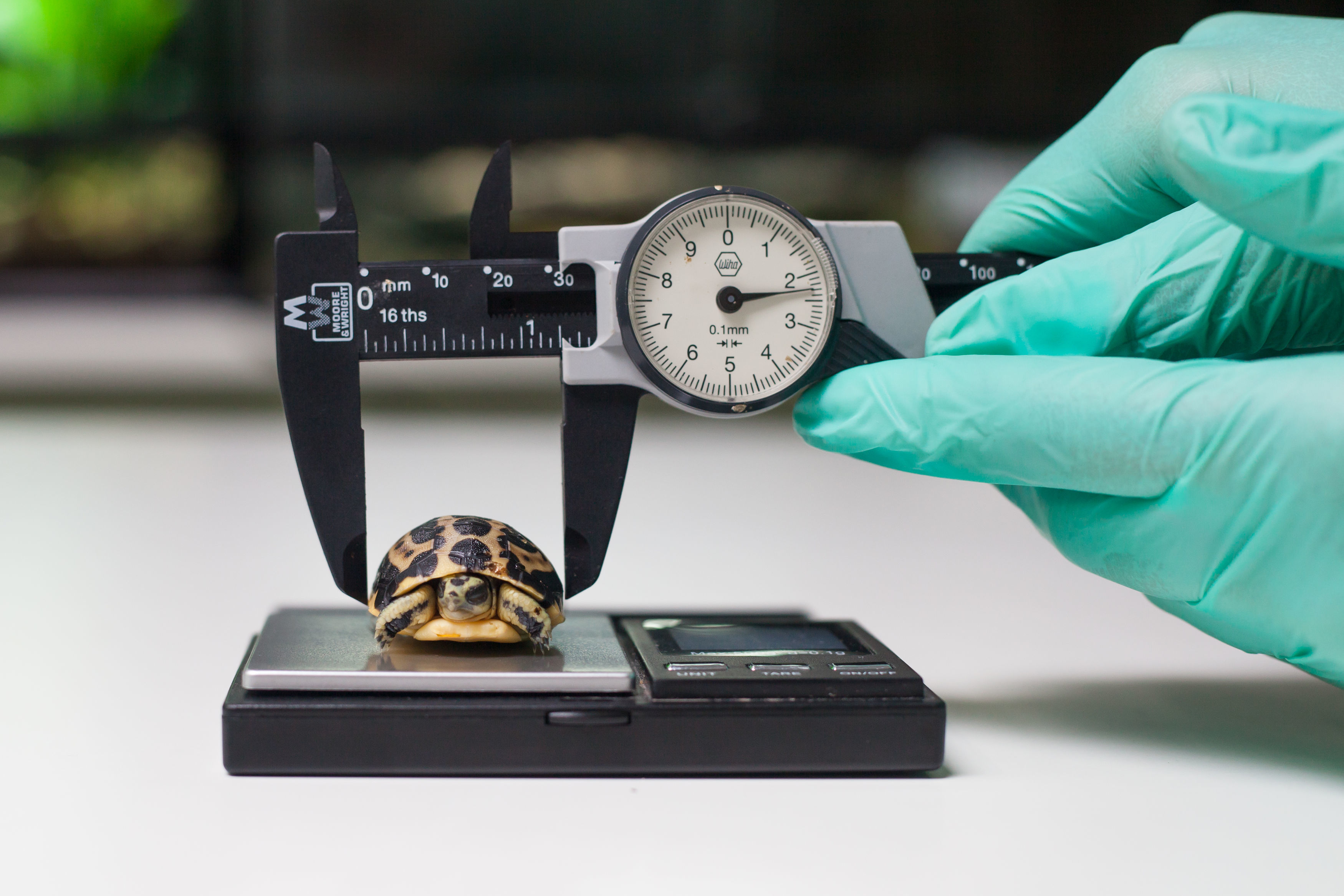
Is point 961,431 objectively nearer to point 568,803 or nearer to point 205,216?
point 568,803

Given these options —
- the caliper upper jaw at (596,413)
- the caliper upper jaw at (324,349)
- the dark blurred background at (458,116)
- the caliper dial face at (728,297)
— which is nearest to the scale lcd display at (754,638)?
the caliper upper jaw at (596,413)

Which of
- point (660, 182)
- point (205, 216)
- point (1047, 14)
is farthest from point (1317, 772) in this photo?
point (205, 216)

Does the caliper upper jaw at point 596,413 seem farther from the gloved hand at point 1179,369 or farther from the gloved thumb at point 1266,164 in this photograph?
the gloved thumb at point 1266,164

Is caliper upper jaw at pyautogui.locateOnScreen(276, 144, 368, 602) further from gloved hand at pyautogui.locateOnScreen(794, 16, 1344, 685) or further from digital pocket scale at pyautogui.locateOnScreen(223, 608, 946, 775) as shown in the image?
gloved hand at pyautogui.locateOnScreen(794, 16, 1344, 685)

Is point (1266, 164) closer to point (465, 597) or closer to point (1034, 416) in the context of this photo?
point (1034, 416)

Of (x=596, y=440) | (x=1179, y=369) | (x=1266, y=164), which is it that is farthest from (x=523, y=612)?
(x=1266, y=164)
